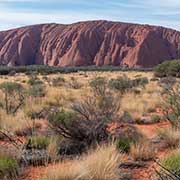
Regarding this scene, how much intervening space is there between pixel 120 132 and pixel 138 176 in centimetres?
373

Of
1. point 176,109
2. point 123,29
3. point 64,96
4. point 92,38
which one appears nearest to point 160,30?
point 123,29

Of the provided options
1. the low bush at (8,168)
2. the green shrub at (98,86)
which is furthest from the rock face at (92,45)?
Answer: the low bush at (8,168)

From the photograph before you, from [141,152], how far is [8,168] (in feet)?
8.05

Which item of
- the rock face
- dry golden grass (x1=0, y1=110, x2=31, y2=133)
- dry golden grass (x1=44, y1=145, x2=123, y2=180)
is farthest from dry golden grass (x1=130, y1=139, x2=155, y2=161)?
the rock face

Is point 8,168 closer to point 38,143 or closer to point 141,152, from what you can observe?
point 38,143

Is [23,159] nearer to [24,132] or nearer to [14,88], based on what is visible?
[24,132]

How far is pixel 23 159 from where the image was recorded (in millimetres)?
7328

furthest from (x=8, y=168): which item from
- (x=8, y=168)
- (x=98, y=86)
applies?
(x=98, y=86)

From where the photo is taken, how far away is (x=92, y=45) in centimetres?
12388

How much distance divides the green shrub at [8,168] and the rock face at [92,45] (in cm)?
10465

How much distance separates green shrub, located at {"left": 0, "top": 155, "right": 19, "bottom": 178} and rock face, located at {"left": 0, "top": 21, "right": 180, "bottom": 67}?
4120 inches

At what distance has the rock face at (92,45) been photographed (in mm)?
116625

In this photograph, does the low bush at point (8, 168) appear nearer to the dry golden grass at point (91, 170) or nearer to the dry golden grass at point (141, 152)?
the dry golden grass at point (91, 170)

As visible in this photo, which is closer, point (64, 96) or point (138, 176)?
point (138, 176)
